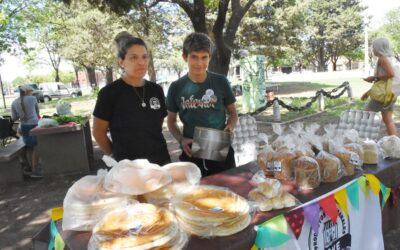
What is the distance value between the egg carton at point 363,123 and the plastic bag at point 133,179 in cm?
332

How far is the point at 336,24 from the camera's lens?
4747 centimetres

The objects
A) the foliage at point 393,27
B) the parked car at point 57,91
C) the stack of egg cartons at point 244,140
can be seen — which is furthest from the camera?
the foliage at point 393,27

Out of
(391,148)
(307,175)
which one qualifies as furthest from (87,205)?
(391,148)

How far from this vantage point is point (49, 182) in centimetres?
595

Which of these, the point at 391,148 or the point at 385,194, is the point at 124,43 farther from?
the point at 391,148

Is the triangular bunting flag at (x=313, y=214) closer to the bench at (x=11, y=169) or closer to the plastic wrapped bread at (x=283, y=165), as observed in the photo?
the plastic wrapped bread at (x=283, y=165)

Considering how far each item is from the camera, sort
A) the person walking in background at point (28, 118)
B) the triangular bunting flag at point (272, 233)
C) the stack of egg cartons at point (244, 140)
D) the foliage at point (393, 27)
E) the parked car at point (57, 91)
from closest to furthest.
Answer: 1. the triangular bunting flag at point (272, 233)
2. the stack of egg cartons at point (244, 140)
3. the person walking in background at point (28, 118)
4. the parked car at point (57, 91)
5. the foliage at point (393, 27)

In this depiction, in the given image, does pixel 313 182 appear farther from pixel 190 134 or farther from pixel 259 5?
pixel 259 5

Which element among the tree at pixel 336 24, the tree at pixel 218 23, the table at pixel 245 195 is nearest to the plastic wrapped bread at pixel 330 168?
the table at pixel 245 195

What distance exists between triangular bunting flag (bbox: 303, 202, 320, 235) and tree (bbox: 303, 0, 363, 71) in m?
48.4

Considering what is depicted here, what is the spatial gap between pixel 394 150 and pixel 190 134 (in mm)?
1551

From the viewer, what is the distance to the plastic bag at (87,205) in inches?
61.4

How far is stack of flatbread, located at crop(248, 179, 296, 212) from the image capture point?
5.85ft

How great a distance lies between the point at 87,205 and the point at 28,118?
236 inches
